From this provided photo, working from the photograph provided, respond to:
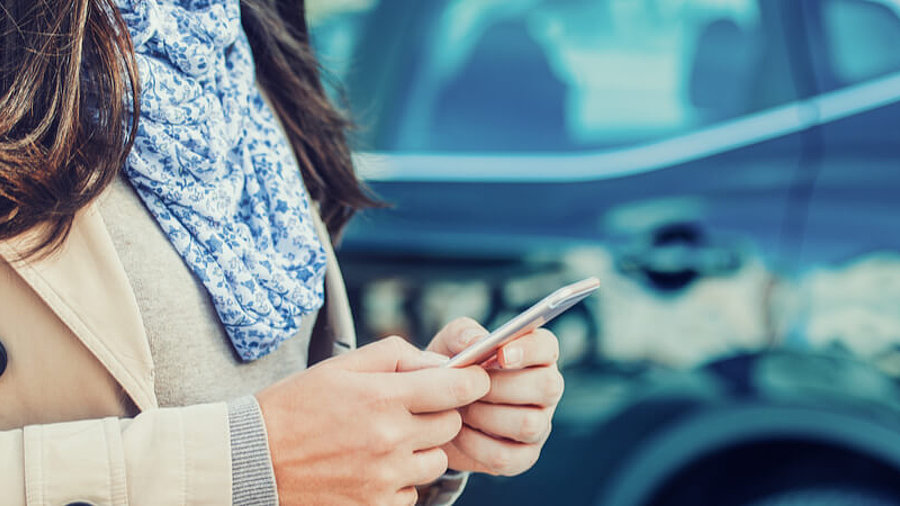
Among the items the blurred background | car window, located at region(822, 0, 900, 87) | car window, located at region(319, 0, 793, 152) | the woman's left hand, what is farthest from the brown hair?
car window, located at region(822, 0, 900, 87)

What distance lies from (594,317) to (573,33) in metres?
0.65

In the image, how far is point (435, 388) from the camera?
39.9 inches

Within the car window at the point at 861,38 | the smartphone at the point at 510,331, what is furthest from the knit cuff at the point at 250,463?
the car window at the point at 861,38

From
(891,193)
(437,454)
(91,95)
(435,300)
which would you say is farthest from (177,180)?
(891,193)

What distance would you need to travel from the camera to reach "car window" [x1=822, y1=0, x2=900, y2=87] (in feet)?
7.25

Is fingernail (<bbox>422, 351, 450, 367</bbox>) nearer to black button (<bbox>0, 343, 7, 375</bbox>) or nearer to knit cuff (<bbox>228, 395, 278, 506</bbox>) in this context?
knit cuff (<bbox>228, 395, 278, 506</bbox>)

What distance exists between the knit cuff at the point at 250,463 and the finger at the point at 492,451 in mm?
255

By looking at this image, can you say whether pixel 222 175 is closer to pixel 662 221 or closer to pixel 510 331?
pixel 510 331

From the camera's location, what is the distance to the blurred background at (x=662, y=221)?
2121mm

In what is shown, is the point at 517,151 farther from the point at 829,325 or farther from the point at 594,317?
the point at 829,325

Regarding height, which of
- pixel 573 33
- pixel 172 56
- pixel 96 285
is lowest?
pixel 96 285

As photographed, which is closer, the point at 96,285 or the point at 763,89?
the point at 96,285

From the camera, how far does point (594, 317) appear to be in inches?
85.1

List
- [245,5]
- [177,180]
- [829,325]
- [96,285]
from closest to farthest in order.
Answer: [96,285] < [177,180] < [245,5] < [829,325]
